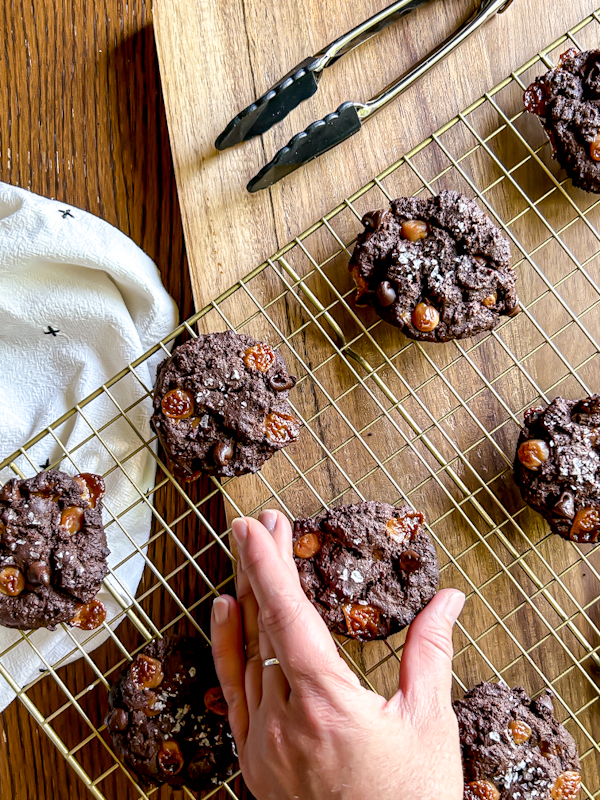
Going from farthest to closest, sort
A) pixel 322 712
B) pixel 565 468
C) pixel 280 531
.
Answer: pixel 565 468, pixel 280 531, pixel 322 712

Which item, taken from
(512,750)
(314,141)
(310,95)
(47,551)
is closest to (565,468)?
(512,750)

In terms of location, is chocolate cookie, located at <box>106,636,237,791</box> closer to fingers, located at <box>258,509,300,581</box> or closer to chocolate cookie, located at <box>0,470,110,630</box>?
chocolate cookie, located at <box>0,470,110,630</box>

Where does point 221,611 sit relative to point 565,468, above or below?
above

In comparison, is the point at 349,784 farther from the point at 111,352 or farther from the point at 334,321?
the point at 111,352

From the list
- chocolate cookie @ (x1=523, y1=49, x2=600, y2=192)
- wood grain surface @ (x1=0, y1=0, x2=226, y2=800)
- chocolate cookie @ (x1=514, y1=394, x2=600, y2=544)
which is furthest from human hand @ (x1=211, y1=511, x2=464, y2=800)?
chocolate cookie @ (x1=523, y1=49, x2=600, y2=192)

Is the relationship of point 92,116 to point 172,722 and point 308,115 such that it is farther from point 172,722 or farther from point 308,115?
point 172,722

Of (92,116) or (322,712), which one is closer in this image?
(322,712)
